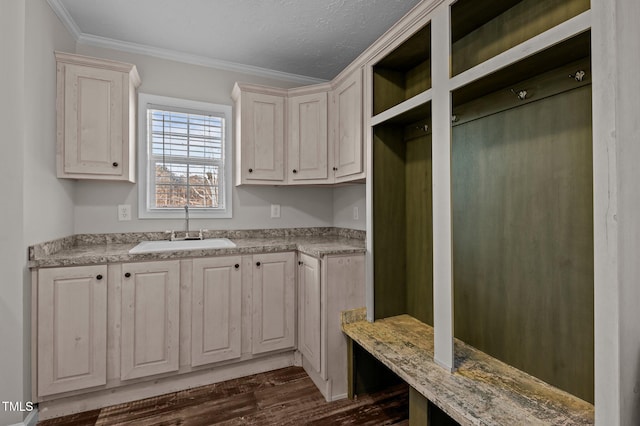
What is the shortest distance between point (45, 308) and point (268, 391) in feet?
4.72

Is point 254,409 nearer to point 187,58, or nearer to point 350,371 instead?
point 350,371


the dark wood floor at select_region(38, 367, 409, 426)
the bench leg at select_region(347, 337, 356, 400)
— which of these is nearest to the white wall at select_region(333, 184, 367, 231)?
the bench leg at select_region(347, 337, 356, 400)

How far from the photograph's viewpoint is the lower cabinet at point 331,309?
2049mm

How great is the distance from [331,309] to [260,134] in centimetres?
155

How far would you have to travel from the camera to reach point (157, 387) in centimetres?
213

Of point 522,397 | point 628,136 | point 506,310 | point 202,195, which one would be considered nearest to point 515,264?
point 506,310

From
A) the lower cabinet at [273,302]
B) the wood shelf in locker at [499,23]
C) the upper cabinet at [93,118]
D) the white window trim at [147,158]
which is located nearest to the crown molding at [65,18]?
the upper cabinet at [93,118]

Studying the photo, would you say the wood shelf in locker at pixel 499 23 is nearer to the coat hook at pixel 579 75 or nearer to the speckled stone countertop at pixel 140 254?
the coat hook at pixel 579 75

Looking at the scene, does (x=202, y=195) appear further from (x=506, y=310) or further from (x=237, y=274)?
(x=506, y=310)

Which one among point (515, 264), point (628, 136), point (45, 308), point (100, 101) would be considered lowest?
point (45, 308)

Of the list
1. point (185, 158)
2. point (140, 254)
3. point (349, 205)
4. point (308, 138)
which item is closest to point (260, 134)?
point (308, 138)

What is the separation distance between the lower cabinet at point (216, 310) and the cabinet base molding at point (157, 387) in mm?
147

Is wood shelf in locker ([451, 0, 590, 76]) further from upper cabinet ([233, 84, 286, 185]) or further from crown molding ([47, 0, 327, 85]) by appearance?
crown molding ([47, 0, 327, 85])

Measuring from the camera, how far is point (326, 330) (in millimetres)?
2049
